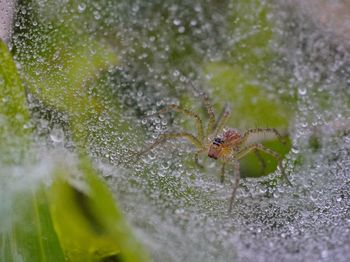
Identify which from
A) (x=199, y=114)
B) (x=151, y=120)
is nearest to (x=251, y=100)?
(x=199, y=114)

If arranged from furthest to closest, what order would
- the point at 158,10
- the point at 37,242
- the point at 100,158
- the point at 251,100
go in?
the point at 158,10 → the point at 251,100 → the point at 100,158 → the point at 37,242

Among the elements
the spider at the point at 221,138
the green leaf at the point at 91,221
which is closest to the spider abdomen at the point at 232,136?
the spider at the point at 221,138

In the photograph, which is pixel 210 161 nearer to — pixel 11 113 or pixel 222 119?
pixel 222 119

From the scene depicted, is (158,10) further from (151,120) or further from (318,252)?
(318,252)

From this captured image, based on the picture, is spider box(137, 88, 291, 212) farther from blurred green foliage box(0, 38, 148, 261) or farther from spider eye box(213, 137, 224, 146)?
blurred green foliage box(0, 38, 148, 261)

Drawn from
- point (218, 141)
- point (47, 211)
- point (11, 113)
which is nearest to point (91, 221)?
point (47, 211)

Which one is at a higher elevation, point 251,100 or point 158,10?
point 158,10
